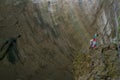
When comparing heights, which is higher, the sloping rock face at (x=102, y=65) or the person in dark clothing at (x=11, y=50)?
the sloping rock face at (x=102, y=65)

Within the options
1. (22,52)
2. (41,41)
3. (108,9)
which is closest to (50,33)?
(41,41)

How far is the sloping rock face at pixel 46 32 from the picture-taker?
26.8 metres

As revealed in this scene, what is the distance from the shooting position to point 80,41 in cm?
2677

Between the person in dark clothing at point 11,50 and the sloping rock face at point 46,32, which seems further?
the person in dark clothing at point 11,50

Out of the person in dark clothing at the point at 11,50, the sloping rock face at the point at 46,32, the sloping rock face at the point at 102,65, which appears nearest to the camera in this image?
the sloping rock face at the point at 102,65

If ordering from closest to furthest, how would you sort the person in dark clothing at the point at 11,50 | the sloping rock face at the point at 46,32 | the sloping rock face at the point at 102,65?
the sloping rock face at the point at 102,65 < the sloping rock face at the point at 46,32 < the person in dark clothing at the point at 11,50

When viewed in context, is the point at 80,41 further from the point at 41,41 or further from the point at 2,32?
the point at 2,32

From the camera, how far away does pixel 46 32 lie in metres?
28.6

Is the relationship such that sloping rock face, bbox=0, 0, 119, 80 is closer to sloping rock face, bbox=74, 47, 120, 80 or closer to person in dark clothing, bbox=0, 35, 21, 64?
person in dark clothing, bbox=0, 35, 21, 64

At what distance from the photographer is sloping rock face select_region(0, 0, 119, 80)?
87.9 feet

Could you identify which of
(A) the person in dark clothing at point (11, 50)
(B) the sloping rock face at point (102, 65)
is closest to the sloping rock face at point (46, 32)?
(A) the person in dark clothing at point (11, 50)

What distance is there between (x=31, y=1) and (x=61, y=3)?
2.79 metres

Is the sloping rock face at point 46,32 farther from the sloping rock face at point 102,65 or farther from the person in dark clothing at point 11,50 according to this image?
the sloping rock face at point 102,65

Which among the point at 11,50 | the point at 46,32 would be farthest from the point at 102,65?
the point at 11,50
